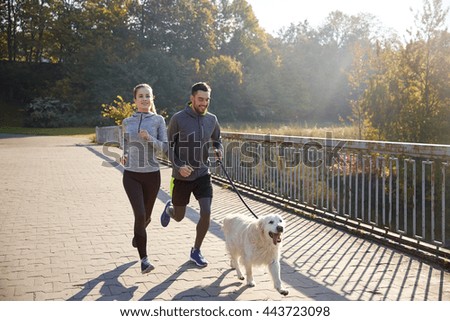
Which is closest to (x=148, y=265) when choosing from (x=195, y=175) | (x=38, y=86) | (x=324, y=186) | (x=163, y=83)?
(x=195, y=175)

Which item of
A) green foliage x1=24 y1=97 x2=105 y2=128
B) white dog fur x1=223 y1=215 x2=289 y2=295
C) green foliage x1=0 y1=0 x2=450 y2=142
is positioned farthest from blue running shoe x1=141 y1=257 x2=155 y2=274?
green foliage x1=24 y1=97 x2=105 y2=128

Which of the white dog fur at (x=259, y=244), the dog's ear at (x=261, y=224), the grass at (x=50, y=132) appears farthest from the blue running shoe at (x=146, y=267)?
the grass at (x=50, y=132)

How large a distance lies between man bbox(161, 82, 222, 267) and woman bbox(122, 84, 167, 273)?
20 centimetres

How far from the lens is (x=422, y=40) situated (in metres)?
15.8

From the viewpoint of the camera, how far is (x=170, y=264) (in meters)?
5.62

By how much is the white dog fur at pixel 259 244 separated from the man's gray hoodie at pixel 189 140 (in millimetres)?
906

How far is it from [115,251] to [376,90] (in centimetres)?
1289

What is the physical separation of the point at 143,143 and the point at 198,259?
1422mm

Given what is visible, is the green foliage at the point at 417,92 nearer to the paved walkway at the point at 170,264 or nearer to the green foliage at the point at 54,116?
the paved walkway at the point at 170,264

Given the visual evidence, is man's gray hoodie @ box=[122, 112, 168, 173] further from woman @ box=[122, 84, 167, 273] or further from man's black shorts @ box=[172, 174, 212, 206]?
man's black shorts @ box=[172, 174, 212, 206]

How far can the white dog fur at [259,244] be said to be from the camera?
455 cm

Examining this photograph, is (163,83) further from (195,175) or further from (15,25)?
(195,175)

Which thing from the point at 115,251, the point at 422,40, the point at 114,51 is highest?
the point at 114,51

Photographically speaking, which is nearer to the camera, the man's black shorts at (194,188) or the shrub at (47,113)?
the man's black shorts at (194,188)
